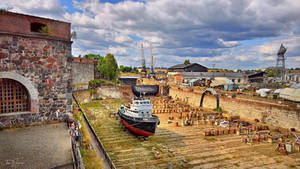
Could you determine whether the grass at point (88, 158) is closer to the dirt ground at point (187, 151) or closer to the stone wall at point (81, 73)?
the dirt ground at point (187, 151)

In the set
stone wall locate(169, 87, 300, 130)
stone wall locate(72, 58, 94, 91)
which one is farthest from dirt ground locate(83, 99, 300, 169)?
stone wall locate(72, 58, 94, 91)

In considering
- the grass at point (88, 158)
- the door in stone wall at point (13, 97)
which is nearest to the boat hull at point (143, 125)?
the grass at point (88, 158)

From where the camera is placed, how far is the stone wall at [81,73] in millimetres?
28703

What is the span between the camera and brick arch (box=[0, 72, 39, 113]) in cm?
895

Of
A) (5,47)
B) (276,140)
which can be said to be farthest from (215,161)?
(5,47)

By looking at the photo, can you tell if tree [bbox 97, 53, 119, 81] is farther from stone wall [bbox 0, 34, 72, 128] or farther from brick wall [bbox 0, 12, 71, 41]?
stone wall [bbox 0, 34, 72, 128]

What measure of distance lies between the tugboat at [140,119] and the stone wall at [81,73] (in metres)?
14.8

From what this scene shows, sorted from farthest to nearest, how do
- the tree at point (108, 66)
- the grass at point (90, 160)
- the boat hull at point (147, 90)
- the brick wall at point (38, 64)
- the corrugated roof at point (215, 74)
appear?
the corrugated roof at point (215, 74) < the tree at point (108, 66) < the boat hull at point (147, 90) < the brick wall at point (38, 64) < the grass at point (90, 160)

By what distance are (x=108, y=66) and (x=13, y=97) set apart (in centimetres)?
3233

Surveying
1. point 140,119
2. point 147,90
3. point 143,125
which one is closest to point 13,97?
point 140,119

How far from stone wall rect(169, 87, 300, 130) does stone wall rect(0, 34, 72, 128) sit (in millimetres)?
18851

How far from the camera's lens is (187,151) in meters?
13.1

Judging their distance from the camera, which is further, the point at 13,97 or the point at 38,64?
the point at 38,64

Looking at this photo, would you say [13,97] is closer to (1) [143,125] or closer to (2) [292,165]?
(1) [143,125]
